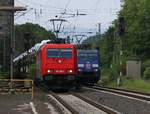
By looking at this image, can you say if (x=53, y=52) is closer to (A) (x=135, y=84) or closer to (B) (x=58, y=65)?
(B) (x=58, y=65)

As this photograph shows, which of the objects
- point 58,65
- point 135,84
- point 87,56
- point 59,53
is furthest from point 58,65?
point 135,84

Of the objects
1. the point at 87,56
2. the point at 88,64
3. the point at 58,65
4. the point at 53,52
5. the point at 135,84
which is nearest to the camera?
the point at 58,65

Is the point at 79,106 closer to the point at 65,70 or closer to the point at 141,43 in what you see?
the point at 65,70

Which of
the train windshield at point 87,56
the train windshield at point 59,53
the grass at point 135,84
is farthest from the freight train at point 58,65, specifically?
the train windshield at point 87,56

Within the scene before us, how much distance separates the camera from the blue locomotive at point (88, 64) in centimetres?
4834

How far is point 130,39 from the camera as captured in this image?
8181 cm

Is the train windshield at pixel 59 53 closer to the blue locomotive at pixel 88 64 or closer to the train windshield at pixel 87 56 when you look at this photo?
the blue locomotive at pixel 88 64

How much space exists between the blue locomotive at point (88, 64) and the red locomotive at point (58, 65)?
1055 cm

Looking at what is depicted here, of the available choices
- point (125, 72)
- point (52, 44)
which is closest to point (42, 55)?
point (52, 44)

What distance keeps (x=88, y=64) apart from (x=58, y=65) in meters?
11.3

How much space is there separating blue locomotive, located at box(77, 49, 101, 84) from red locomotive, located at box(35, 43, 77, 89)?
10554 millimetres

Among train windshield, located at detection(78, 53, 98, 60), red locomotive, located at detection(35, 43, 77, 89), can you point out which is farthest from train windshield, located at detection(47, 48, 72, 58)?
train windshield, located at detection(78, 53, 98, 60)

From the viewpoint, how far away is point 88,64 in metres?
48.3

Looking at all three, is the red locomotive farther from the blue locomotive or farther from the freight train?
the blue locomotive
